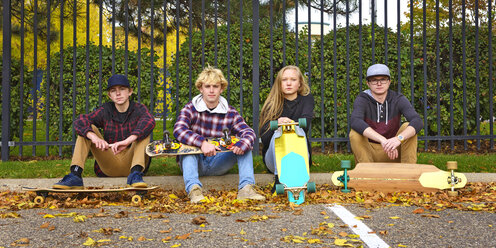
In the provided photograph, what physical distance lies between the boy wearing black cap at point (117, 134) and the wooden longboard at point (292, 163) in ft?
4.04

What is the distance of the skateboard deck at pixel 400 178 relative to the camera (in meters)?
4.01

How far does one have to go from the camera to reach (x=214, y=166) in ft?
14.4

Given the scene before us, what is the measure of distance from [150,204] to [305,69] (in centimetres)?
319

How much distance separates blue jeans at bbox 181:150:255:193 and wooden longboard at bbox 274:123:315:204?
28cm

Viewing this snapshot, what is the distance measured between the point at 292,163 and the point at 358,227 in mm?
1011

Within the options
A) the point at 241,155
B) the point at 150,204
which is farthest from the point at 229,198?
the point at 150,204

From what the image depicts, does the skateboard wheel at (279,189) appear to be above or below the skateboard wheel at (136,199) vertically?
above

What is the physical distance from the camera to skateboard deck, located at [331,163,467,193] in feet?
13.1

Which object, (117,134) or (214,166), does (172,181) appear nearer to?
(214,166)

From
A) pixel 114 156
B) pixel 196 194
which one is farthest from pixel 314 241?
pixel 114 156

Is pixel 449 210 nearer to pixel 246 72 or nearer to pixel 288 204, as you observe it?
pixel 288 204

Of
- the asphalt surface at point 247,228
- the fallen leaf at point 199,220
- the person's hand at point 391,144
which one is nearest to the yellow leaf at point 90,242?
the asphalt surface at point 247,228

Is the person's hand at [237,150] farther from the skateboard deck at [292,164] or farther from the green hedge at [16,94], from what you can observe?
the green hedge at [16,94]

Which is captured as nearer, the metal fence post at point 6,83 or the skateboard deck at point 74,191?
the skateboard deck at point 74,191
